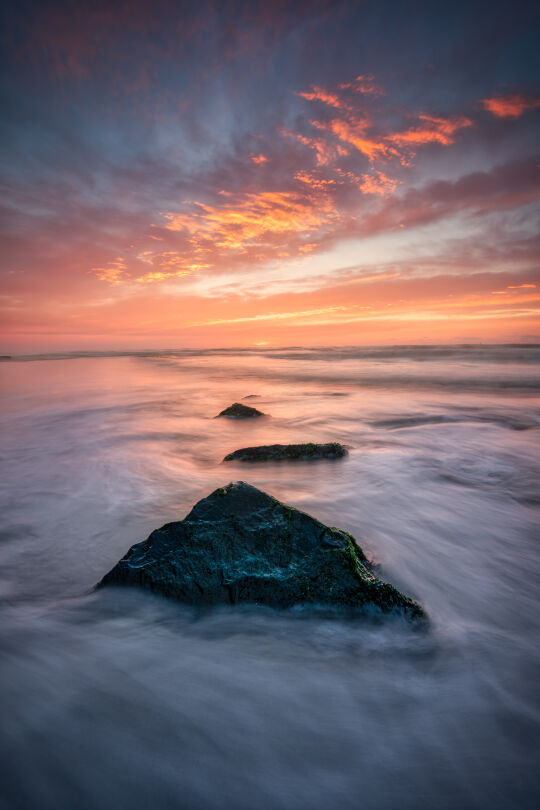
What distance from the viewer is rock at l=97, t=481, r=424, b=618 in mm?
2309

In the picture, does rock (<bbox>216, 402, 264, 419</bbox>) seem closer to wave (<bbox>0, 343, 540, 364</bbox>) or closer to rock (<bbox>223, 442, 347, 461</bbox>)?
rock (<bbox>223, 442, 347, 461</bbox>)

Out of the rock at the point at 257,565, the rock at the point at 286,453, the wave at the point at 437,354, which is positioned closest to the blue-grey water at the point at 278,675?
the rock at the point at 257,565

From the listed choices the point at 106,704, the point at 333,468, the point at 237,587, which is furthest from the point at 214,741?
the point at 333,468

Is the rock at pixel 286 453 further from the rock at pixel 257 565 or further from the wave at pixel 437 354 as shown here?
the wave at pixel 437 354

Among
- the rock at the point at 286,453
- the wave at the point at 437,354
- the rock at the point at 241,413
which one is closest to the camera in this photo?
the rock at the point at 286,453

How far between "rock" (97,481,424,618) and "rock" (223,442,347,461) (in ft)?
10.3

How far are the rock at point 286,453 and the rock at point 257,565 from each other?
3.13 meters

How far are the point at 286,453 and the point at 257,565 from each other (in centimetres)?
336

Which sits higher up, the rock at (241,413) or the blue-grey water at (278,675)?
the rock at (241,413)

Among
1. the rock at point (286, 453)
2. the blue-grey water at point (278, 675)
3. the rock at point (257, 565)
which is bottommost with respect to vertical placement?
the blue-grey water at point (278, 675)

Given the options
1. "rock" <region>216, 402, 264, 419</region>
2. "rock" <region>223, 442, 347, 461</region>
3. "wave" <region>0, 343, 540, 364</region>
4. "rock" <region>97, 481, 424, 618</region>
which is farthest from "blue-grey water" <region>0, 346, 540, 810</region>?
"wave" <region>0, 343, 540, 364</region>

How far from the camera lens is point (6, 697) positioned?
1.78 m

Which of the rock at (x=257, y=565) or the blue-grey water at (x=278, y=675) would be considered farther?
the rock at (x=257, y=565)

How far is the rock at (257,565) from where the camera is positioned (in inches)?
90.9
